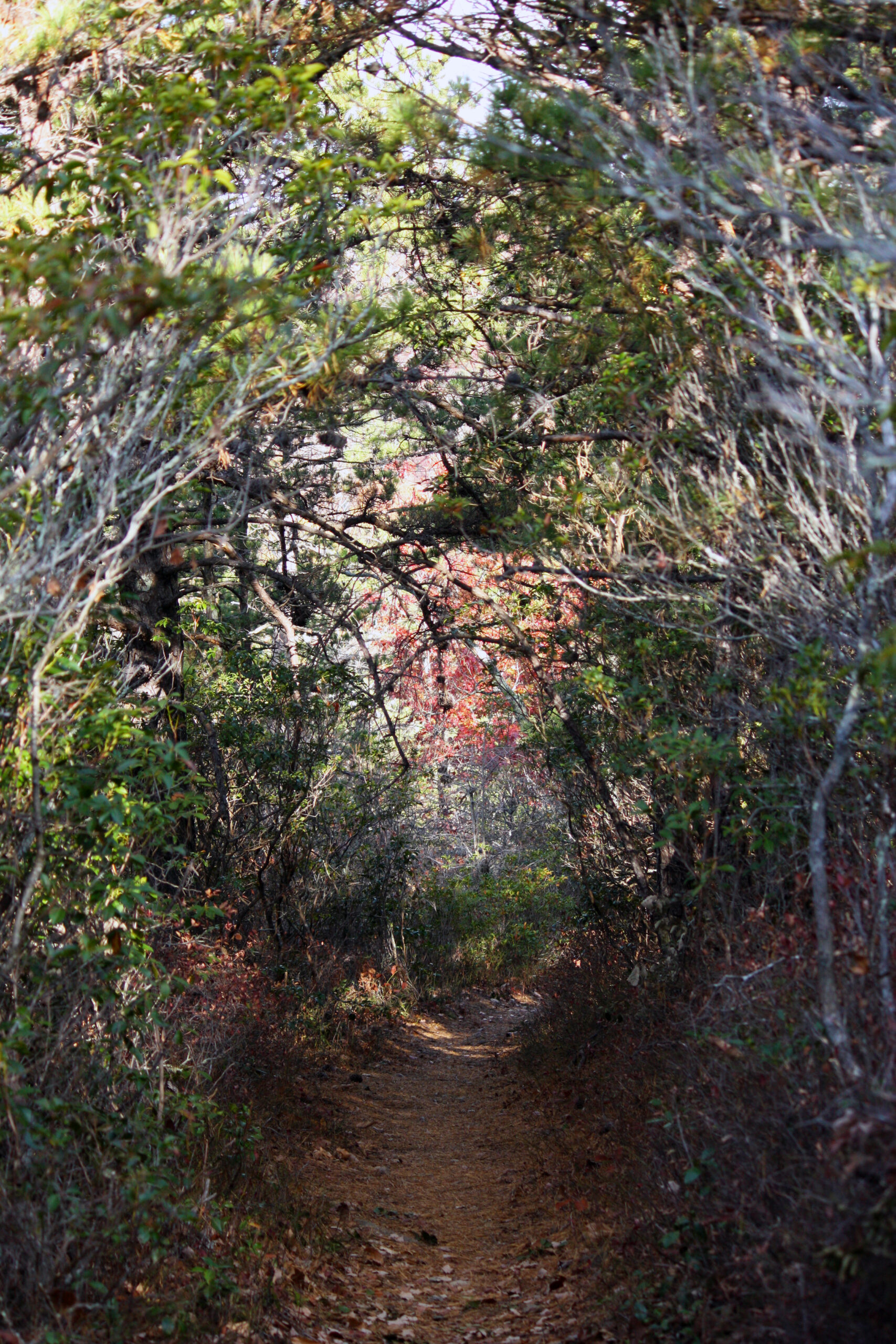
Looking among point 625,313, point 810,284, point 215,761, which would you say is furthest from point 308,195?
point 215,761

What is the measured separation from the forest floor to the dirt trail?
0.01 meters

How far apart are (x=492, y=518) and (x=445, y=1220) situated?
15.7ft

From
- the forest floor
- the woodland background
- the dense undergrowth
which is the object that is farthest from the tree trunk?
the forest floor

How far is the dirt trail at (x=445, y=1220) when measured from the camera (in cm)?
489

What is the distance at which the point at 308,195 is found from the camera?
17.6 ft

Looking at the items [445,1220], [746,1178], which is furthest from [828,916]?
[445,1220]

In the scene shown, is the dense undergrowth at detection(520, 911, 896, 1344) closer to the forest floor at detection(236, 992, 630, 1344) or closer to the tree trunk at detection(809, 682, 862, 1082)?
the tree trunk at detection(809, 682, 862, 1082)

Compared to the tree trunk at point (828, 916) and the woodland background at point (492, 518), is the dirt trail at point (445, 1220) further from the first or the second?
the tree trunk at point (828, 916)

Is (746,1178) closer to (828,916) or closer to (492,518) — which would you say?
(828,916)

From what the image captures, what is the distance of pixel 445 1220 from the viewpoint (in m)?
6.51

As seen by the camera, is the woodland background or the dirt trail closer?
the woodland background

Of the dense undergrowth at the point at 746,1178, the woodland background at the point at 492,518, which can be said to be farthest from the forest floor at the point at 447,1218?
the woodland background at the point at 492,518

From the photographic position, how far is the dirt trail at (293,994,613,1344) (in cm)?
489

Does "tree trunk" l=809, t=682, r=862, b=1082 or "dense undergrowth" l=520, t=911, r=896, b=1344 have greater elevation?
"tree trunk" l=809, t=682, r=862, b=1082
